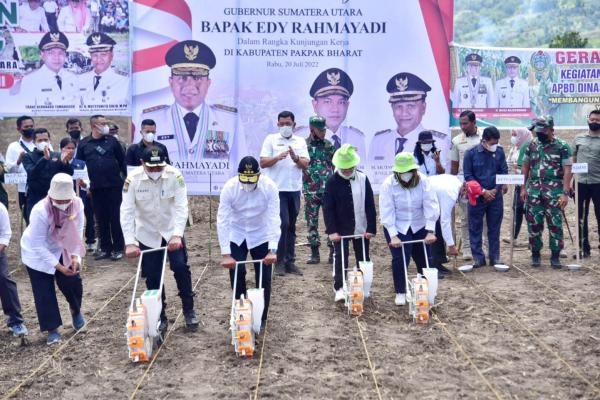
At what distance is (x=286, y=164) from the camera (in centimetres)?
1008

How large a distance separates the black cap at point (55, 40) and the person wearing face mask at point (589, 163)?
7.20 metres

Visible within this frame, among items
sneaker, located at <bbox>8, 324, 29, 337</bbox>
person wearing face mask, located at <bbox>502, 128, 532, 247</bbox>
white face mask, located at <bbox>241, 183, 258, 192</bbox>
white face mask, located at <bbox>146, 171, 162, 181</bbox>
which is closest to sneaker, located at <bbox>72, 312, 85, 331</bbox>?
sneaker, located at <bbox>8, 324, 29, 337</bbox>

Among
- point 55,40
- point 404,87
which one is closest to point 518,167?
point 404,87

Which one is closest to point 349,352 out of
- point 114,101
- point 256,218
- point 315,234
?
point 256,218

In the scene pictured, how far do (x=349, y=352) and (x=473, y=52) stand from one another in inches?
247

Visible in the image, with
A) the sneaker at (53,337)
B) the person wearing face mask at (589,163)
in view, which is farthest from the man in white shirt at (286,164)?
the person wearing face mask at (589,163)

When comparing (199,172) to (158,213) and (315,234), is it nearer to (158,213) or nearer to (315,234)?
(315,234)

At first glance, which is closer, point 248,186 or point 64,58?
point 248,186

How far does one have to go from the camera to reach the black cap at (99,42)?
1119 cm

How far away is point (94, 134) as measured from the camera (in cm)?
1091

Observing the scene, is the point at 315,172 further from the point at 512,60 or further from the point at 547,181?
the point at 512,60

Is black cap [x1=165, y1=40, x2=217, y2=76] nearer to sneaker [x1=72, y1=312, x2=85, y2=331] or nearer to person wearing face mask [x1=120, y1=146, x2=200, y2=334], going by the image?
person wearing face mask [x1=120, y1=146, x2=200, y2=334]

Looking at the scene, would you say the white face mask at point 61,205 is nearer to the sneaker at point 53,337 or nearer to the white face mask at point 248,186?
the sneaker at point 53,337

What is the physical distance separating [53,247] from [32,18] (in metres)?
5.00
